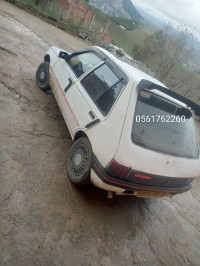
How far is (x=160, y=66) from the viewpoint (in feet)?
63.8

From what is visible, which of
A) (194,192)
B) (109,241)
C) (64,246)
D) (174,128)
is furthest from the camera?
(194,192)

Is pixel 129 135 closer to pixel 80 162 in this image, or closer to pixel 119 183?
pixel 119 183

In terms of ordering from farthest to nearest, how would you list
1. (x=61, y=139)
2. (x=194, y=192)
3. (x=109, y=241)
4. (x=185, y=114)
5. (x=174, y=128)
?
(x=194, y=192), (x=61, y=139), (x=185, y=114), (x=174, y=128), (x=109, y=241)

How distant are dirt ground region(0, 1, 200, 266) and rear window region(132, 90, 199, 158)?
118 cm

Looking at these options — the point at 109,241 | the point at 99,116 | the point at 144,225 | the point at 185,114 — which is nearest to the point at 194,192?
the point at 144,225

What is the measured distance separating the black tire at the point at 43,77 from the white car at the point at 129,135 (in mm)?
1597

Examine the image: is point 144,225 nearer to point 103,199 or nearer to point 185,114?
point 103,199

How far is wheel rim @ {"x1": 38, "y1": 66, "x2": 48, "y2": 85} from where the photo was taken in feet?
15.7

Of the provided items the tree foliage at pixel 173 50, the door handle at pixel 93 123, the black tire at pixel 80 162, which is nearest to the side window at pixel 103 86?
the door handle at pixel 93 123

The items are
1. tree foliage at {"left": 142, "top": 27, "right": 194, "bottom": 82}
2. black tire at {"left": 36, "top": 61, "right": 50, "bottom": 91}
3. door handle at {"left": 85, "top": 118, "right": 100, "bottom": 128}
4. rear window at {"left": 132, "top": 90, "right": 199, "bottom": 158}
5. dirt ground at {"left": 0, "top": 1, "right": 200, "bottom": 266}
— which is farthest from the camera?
tree foliage at {"left": 142, "top": 27, "right": 194, "bottom": 82}

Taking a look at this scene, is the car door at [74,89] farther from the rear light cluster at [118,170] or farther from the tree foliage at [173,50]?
the tree foliage at [173,50]

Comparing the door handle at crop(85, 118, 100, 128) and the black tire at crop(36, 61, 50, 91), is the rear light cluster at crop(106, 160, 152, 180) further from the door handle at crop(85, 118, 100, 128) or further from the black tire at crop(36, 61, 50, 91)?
the black tire at crop(36, 61, 50, 91)

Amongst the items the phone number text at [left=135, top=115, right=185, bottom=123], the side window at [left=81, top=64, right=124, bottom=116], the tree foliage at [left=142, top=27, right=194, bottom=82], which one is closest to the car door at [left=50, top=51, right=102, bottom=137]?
the side window at [left=81, top=64, right=124, bottom=116]

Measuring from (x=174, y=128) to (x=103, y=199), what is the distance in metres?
1.43
